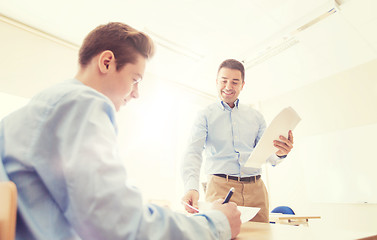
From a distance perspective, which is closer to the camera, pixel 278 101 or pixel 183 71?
pixel 183 71

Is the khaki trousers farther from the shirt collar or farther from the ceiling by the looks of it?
the ceiling

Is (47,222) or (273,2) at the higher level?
(273,2)

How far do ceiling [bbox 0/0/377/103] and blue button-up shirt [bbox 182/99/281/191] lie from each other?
172 centimetres

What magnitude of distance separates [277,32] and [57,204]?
11.5ft

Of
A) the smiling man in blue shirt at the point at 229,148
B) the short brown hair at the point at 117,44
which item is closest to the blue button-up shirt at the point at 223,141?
the smiling man in blue shirt at the point at 229,148

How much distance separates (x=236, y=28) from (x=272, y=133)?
7.99ft

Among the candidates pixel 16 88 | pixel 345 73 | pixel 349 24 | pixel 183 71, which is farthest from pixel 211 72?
pixel 16 88

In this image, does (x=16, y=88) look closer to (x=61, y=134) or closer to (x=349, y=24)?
(x=61, y=134)

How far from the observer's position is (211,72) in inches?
168

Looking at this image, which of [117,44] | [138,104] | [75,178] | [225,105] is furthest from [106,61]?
[138,104]

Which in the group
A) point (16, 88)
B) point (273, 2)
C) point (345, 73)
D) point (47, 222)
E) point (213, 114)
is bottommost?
point (47, 222)

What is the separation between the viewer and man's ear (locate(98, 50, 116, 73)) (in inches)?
27.5

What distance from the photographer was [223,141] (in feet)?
5.29

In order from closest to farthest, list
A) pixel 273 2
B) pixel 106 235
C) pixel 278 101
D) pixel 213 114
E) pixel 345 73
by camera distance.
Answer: pixel 106 235 < pixel 213 114 < pixel 273 2 < pixel 345 73 < pixel 278 101
